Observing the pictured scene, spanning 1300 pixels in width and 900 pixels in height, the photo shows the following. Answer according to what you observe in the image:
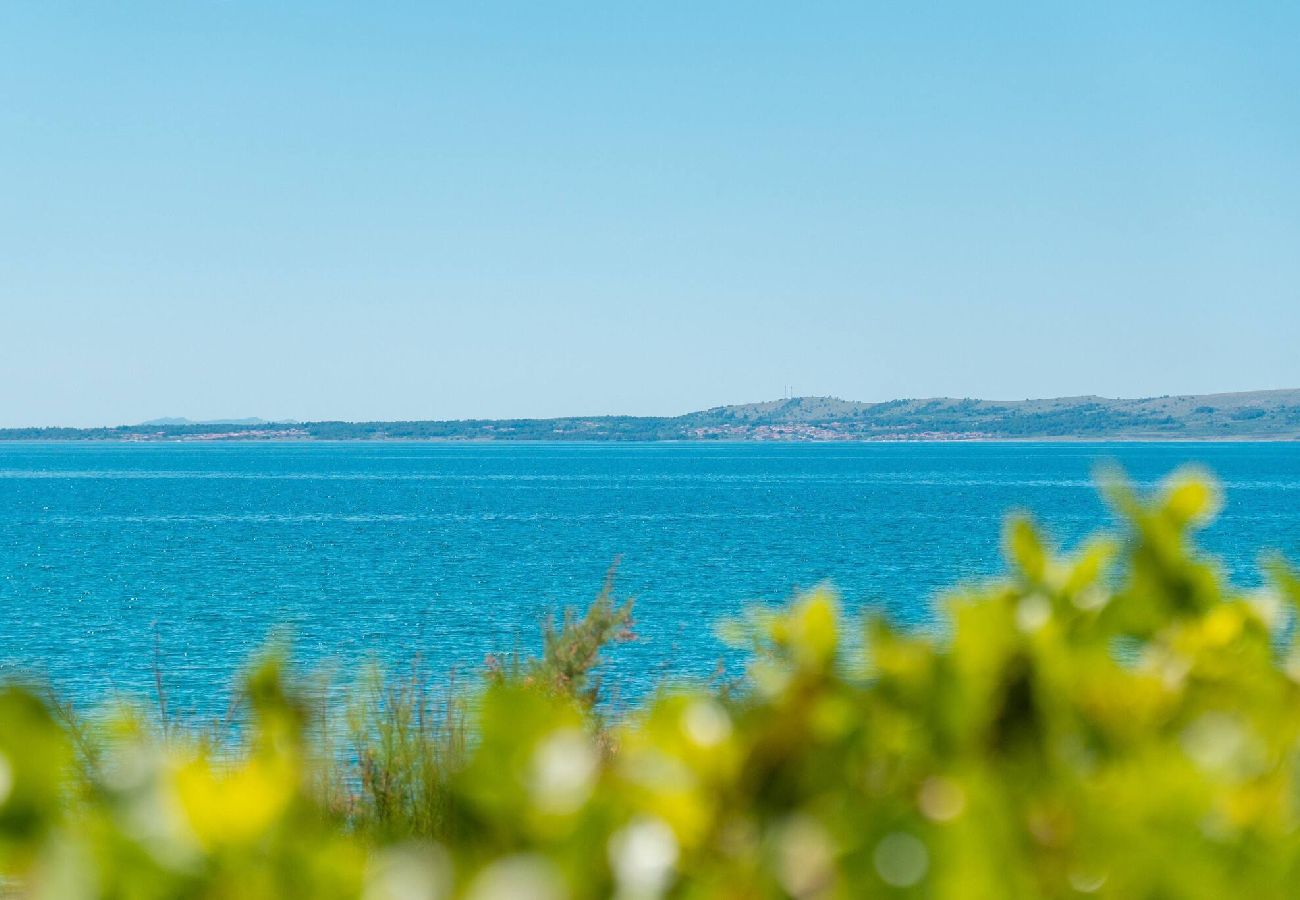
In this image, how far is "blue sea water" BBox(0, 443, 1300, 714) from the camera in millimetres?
39625

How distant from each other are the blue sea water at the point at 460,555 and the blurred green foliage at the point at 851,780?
0.25m

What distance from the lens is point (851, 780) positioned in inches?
47.9

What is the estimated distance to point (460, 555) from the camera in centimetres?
6725

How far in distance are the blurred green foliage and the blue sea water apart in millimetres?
249

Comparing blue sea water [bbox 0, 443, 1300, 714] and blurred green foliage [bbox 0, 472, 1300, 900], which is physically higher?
blurred green foliage [bbox 0, 472, 1300, 900]

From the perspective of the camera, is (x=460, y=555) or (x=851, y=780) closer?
(x=851, y=780)

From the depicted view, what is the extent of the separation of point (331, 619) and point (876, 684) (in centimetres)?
4718

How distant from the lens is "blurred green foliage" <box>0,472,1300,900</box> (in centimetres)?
83

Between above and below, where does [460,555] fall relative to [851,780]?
below

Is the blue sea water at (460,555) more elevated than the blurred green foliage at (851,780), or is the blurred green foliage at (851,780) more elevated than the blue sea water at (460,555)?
the blurred green foliage at (851,780)

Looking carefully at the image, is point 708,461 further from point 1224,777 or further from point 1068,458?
point 1224,777

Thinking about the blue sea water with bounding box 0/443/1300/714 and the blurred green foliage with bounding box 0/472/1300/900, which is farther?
the blue sea water with bounding box 0/443/1300/714

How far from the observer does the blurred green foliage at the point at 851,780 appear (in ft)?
2.72

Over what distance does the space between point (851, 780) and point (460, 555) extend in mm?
66795
